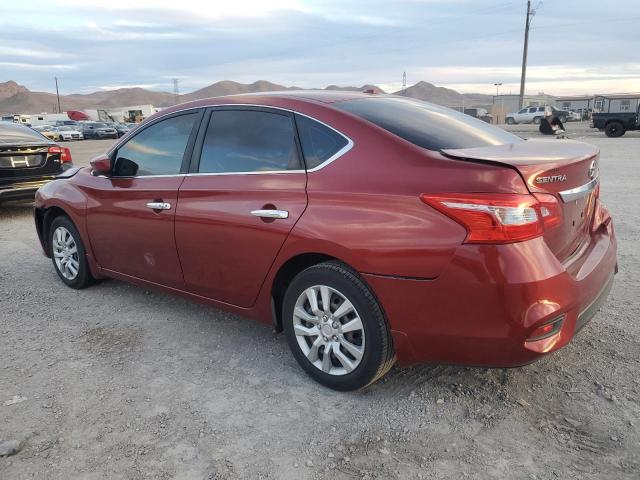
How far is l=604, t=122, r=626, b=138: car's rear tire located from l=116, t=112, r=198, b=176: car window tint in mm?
27716

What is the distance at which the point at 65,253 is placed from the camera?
506 cm

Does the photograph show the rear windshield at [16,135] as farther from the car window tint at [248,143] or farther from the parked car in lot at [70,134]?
the parked car in lot at [70,134]

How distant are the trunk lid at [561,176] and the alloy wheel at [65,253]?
3.55 metres

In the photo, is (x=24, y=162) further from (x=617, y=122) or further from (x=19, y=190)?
(x=617, y=122)

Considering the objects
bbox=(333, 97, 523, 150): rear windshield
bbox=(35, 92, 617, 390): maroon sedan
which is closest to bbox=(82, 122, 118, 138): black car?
bbox=(35, 92, 617, 390): maroon sedan

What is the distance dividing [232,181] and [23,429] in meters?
1.75

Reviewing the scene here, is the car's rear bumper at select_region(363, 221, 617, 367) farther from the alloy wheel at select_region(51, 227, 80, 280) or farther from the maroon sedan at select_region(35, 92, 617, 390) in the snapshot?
the alloy wheel at select_region(51, 227, 80, 280)

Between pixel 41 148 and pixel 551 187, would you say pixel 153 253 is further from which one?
pixel 41 148

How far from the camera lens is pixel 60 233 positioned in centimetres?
508

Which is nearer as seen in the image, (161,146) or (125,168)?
(161,146)

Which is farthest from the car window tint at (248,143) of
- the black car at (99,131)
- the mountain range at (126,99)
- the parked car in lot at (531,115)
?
the mountain range at (126,99)

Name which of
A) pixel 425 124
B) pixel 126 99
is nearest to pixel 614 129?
pixel 425 124

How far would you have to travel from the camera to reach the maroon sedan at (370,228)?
2.57m

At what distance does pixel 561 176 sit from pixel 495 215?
52 cm
